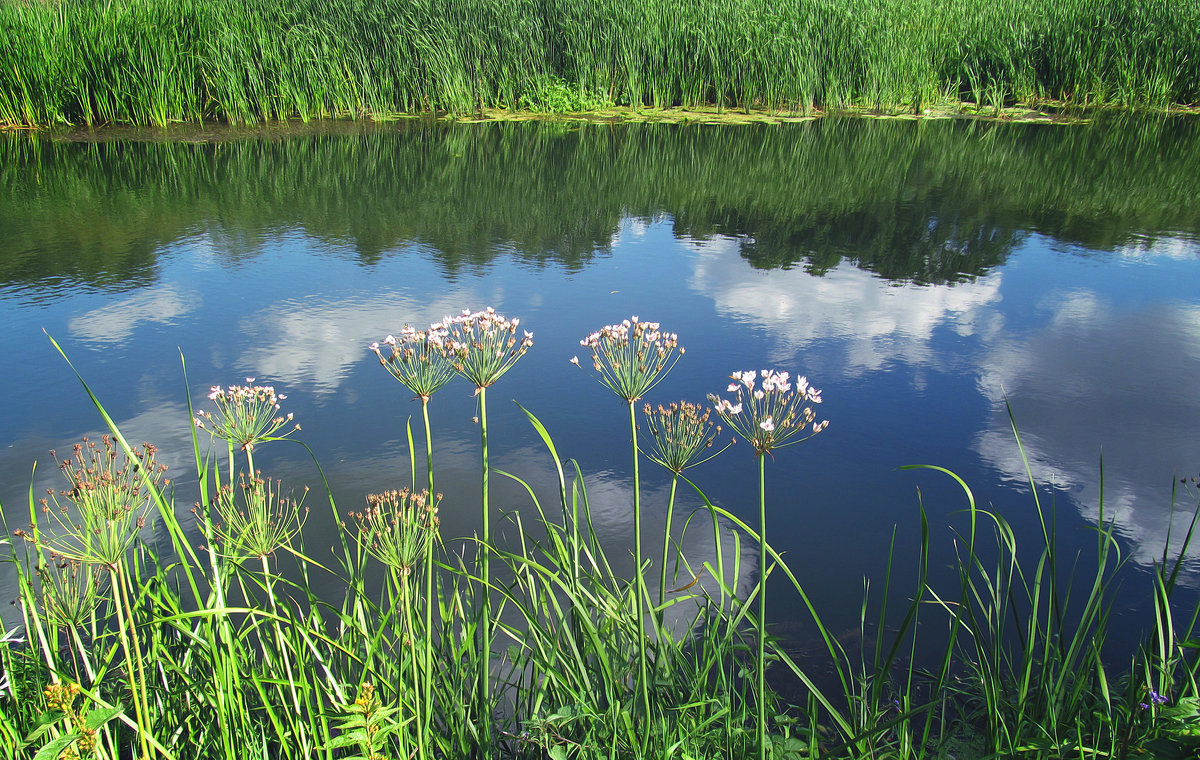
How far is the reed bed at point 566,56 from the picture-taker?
9.22 metres

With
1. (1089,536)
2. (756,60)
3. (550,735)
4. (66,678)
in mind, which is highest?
(756,60)

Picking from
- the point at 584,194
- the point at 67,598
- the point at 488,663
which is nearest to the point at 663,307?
the point at 584,194

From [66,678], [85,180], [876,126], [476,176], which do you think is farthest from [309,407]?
[876,126]

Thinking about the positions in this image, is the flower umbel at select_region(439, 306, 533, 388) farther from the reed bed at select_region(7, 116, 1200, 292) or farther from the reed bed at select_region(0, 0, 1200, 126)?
the reed bed at select_region(0, 0, 1200, 126)

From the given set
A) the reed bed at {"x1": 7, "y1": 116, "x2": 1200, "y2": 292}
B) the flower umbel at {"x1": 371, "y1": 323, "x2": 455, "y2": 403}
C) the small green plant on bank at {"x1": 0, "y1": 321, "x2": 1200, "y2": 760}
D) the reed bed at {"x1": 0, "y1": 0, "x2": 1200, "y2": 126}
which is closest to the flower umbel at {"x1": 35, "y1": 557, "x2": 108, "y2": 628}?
the small green plant on bank at {"x1": 0, "y1": 321, "x2": 1200, "y2": 760}

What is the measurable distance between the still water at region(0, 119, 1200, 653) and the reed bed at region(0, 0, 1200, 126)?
0.94m

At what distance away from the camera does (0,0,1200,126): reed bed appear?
922 centimetres

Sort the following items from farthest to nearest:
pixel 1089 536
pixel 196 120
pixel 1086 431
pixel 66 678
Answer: pixel 196 120 → pixel 1086 431 → pixel 1089 536 → pixel 66 678

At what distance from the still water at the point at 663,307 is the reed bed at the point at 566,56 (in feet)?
3.09

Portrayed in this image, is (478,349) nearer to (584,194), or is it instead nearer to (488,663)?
(488,663)

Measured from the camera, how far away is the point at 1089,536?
2.75 metres

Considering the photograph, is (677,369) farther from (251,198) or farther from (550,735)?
(251,198)

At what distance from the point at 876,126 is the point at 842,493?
8981 mm

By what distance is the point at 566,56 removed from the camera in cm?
1148
